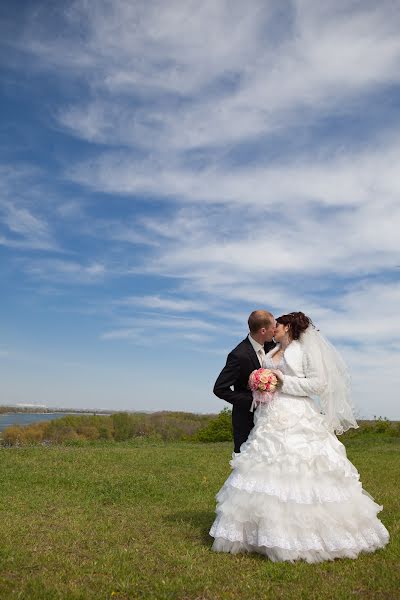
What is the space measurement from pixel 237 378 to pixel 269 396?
0.68 meters

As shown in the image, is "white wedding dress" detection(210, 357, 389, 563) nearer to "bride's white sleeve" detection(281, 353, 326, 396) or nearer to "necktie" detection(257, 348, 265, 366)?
"bride's white sleeve" detection(281, 353, 326, 396)

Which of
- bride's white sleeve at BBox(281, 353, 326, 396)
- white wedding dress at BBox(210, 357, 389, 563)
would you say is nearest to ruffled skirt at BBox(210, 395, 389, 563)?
white wedding dress at BBox(210, 357, 389, 563)

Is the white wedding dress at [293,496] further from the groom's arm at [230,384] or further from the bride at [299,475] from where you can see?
the groom's arm at [230,384]

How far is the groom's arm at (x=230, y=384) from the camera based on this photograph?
30.2 ft

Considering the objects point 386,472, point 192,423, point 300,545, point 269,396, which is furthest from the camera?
point 192,423

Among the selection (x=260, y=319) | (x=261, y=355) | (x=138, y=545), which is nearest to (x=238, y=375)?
(x=261, y=355)

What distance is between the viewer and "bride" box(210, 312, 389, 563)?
827 centimetres

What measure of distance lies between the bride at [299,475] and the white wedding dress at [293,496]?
0.01 meters

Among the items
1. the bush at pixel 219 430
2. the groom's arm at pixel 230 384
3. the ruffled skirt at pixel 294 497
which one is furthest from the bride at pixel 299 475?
the bush at pixel 219 430

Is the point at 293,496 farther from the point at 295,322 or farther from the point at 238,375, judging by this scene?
the point at 295,322

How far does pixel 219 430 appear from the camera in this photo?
38500mm

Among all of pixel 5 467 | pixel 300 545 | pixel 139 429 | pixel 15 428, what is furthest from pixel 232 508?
pixel 15 428

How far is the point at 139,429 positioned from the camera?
138 ft

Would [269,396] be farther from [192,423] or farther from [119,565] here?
[192,423]
